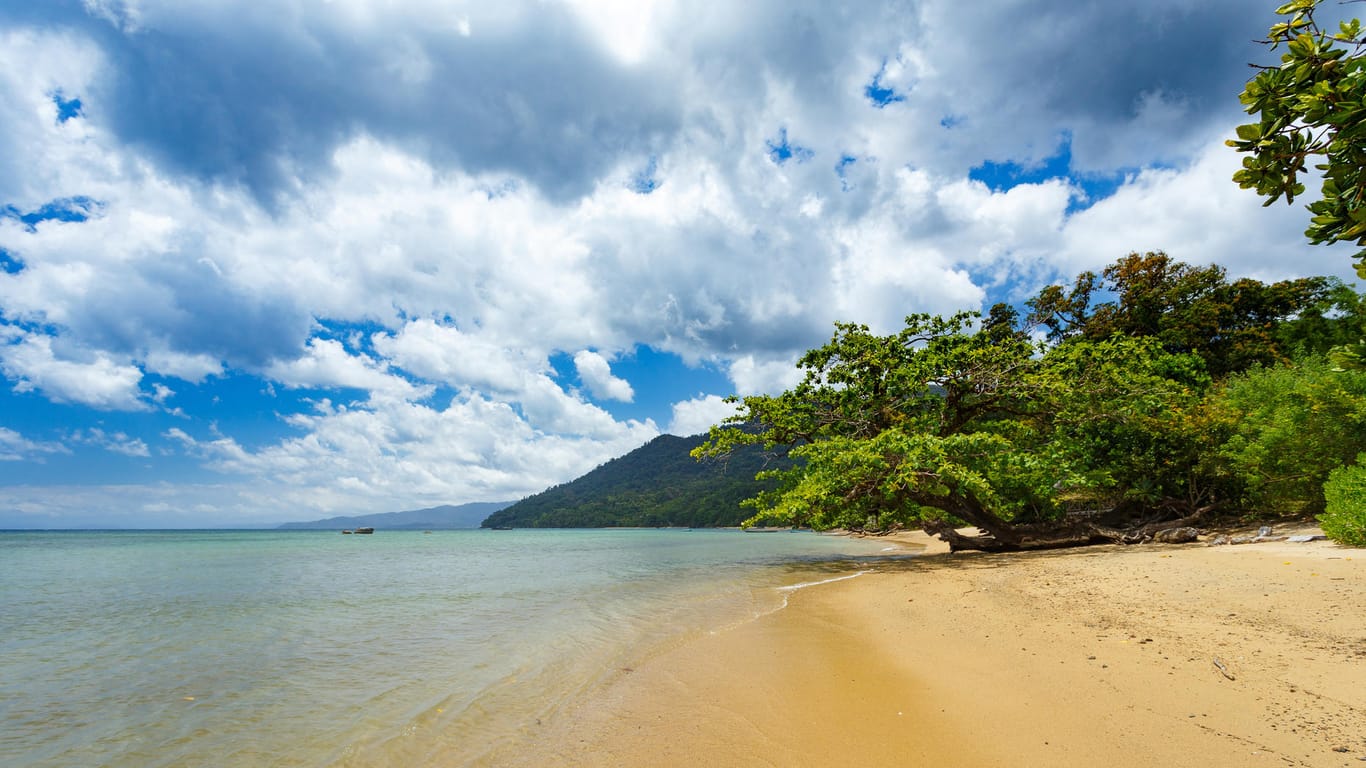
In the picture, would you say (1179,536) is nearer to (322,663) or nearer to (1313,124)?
(1313,124)

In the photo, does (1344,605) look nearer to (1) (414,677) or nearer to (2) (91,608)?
(1) (414,677)

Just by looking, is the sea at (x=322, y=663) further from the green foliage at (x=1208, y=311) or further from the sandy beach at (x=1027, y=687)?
the green foliage at (x=1208, y=311)

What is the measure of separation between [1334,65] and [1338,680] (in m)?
4.62

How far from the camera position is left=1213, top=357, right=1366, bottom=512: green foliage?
1431cm

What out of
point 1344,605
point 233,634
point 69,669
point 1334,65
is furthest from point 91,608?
point 1344,605

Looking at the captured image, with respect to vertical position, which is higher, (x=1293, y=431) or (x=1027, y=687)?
(x=1293, y=431)

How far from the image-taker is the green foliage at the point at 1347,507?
10.8 meters

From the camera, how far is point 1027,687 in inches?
198

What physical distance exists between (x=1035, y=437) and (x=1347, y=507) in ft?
29.2

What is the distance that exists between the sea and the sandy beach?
1.01m

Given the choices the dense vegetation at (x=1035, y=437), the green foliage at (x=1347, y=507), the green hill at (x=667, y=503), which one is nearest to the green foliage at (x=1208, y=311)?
the dense vegetation at (x=1035, y=437)

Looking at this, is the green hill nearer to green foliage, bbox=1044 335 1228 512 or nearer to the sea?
green foliage, bbox=1044 335 1228 512

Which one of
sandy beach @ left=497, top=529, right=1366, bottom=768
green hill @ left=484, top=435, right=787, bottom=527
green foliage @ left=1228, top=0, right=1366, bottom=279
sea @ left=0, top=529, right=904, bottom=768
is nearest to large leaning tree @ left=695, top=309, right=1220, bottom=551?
sea @ left=0, top=529, right=904, bottom=768

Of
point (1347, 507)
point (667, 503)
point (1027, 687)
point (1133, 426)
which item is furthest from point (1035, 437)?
point (667, 503)
